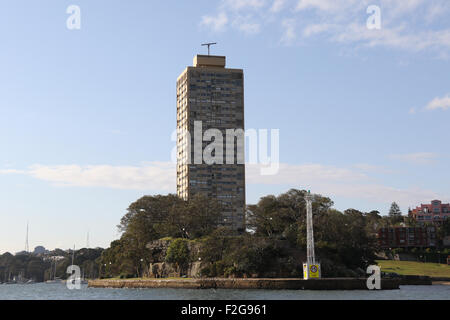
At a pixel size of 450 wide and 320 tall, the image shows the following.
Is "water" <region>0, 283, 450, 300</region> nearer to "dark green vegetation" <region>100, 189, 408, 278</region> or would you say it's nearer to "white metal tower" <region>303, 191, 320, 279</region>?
"white metal tower" <region>303, 191, 320, 279</region>

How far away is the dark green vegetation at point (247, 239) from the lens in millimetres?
107938

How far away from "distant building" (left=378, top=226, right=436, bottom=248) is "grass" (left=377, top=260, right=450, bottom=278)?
18.8 meters

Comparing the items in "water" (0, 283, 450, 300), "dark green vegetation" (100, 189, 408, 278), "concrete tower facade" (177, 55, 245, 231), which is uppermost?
"concrete tower facade" (177, 55, 245, 231)

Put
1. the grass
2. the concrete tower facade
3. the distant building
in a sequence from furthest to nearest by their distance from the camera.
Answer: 1. the concrete tower facade
2. the distant building
3. the grass

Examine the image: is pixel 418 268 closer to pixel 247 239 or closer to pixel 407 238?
pixel 407 238

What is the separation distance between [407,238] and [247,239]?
93197 millimetres

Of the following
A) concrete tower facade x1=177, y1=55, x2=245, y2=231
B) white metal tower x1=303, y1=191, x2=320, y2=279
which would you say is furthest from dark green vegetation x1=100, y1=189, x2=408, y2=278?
concrete tower facade x1=177, y1=55, x2=245, y2=231

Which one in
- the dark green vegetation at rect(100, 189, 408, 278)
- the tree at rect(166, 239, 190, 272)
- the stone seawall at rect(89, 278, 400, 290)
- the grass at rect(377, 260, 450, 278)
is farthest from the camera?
the grass at rect(377, 260, 450, 278)

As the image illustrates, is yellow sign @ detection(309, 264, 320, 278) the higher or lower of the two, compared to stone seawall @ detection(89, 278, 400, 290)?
higher

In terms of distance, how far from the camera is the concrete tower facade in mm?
189250
